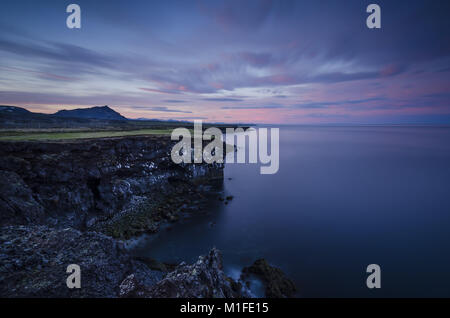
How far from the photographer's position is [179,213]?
2547 cm

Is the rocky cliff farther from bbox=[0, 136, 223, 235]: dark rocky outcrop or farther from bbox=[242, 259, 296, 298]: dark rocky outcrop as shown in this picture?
bbox=[242, 259, 296, 298]: dark rocky outcrop

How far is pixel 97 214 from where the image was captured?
21203mm

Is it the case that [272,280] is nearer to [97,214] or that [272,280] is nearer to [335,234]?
[335,234]

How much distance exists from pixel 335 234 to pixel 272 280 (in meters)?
11.7

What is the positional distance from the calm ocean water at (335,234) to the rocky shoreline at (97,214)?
10.5 feet

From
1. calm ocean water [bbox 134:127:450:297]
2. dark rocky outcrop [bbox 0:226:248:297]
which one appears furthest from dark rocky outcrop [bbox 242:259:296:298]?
dark rocky outcrop [bbox 0:226:248:297]

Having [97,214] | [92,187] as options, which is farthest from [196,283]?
[92,187]

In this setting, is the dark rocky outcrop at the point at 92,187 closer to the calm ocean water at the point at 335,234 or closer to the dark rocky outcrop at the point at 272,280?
the calm ocean water at the point at 335,234

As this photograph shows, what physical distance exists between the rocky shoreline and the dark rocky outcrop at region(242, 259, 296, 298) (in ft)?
0.51

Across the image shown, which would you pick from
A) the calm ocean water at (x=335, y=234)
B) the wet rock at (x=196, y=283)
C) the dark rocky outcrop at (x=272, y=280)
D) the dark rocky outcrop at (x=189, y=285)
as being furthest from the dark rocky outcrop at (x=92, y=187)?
the wet rock at (x=196, y=283)

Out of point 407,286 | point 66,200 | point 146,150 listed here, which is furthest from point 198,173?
point 407,286
